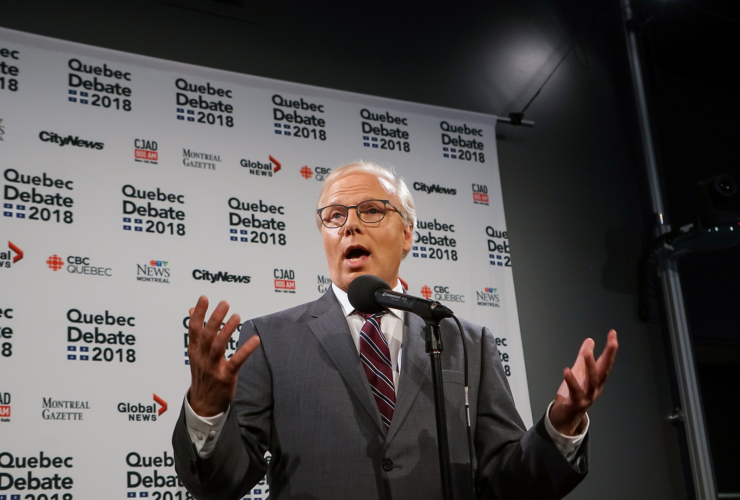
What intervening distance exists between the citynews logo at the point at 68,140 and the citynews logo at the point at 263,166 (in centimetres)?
63

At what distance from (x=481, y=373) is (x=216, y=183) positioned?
5.62 feet

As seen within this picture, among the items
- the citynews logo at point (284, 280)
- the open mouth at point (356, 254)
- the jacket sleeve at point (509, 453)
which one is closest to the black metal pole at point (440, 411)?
the jacket sleeve at point (509, 453)

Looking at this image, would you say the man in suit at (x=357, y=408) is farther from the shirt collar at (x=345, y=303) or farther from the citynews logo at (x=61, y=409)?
the citynews logo at (x=61, y=409)

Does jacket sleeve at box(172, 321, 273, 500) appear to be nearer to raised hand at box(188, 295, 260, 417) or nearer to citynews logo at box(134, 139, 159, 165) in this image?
raised hand at box(188, 295, 260, 417)

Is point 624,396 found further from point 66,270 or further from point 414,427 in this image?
point 66,270

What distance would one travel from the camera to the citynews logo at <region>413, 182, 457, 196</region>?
381cm

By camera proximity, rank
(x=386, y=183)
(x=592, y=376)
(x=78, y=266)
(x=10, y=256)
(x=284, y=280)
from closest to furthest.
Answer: (x=592, y=376) < (x=386, y=183) < (x=10, y=256) < (x=78, y=266) < (x=284, y=280)

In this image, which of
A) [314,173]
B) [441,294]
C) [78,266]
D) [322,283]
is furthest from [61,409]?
[441,294]

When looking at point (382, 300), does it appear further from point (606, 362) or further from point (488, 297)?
point (488, 297)

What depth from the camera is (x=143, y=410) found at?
2898 mm

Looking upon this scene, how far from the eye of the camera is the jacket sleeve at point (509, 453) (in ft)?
5.46

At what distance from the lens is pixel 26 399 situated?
2.70m

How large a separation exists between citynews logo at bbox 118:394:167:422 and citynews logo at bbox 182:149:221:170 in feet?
3.36

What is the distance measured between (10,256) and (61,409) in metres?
0.61
